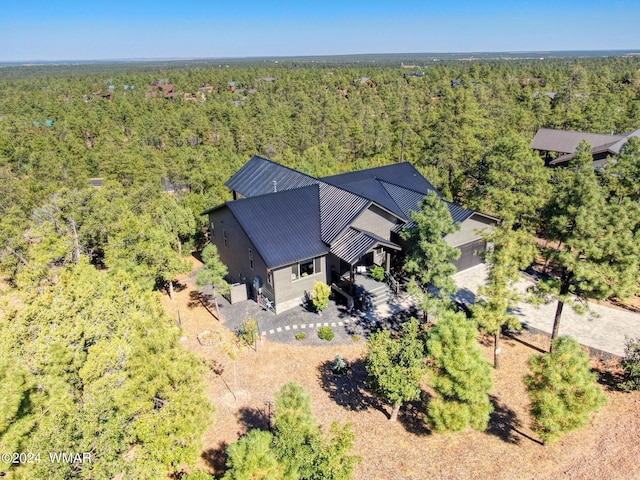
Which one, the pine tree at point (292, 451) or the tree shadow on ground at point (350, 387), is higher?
the pine tree at point (292, 451)

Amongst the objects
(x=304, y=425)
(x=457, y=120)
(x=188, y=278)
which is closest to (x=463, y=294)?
(x=304, y=425)

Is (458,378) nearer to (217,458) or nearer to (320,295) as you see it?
(217,458)

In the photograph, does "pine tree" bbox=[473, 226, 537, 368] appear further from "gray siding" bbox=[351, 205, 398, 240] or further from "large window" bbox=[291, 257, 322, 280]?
"large window" bbox=[291, 257, 322, 280]

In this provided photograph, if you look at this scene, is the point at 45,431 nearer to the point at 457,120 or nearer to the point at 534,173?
the point at 534,173

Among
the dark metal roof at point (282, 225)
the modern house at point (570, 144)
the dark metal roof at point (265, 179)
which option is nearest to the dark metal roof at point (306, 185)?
the dark metal roof at point (265, 179)

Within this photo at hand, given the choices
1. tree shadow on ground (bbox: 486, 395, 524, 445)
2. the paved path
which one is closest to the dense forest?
the paved path

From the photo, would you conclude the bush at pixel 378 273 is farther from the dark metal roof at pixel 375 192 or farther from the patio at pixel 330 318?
the dark metal roof at pixel 375 192
